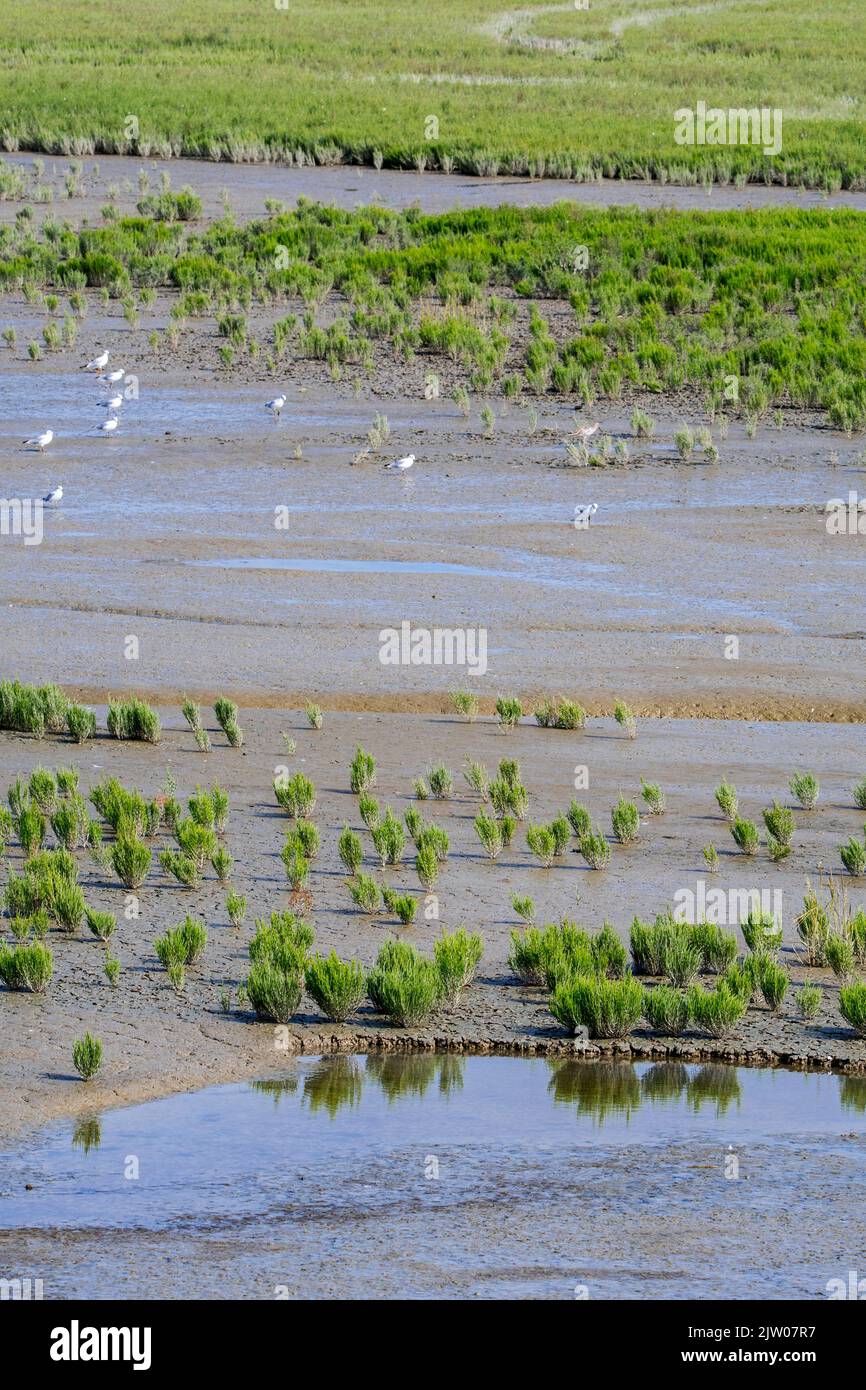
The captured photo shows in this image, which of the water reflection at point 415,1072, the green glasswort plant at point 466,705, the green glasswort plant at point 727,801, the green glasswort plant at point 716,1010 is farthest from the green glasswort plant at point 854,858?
the green glasswort plant at point 466,705

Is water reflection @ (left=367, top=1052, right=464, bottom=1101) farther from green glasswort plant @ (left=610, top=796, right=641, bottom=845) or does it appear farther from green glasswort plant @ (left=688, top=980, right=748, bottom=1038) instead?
green glasswort plant @ (left=610, top=796, right=641, bottom=845)

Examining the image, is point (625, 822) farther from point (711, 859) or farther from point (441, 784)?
point (441, 784)

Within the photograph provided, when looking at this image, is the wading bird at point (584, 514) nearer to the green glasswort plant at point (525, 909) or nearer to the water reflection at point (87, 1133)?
the green glasswort plant at point (525, 909)

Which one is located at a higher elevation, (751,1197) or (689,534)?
(689,534)

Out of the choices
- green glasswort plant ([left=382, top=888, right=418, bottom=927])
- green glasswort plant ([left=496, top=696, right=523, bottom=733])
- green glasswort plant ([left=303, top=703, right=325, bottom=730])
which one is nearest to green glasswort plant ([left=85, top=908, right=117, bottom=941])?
green glasswort plant ([left=382, top=888, right=418, bottom=927])

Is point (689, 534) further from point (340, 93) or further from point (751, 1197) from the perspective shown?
point (340, 93)

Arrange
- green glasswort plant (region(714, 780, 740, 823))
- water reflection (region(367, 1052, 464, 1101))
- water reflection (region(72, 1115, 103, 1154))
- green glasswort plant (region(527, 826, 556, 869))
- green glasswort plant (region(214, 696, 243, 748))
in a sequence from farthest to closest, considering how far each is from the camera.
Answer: green glasswort plant (region(214, 696, 243, 748)) < green glasswort plant (region(714, 780, 740, 823)) < green glasswort plant (region(527, 826, 556, 869)) < water reflection (region(367, 1052, 464, 1101)) < water reflection (region(72, 1115, 103, 1154))

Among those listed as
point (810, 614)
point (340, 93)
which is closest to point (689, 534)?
point (810, 614)

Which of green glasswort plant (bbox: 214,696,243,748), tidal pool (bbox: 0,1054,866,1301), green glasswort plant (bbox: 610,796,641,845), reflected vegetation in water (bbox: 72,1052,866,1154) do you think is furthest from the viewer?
green glasswort plant (bbox: 214,696,243,748)
